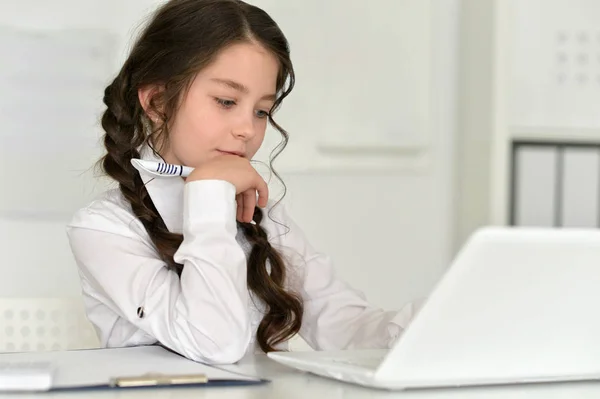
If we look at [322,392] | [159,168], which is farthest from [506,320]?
Answer: [159,168]

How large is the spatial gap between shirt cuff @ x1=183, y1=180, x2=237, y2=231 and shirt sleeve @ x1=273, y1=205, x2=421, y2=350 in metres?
0.32

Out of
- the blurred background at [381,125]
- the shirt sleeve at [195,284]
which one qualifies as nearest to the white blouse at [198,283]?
the shirt sleeve at [195,284]

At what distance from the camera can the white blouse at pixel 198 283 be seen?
1047 mm

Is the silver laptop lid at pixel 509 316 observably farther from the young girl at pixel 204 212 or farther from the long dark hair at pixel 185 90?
the long dark hair at pixel 185 90

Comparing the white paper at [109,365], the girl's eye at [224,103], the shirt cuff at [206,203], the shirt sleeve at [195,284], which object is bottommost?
the white paper at [109,365]

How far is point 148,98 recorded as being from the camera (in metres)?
1.38

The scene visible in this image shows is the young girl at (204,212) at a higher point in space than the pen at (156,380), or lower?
higher

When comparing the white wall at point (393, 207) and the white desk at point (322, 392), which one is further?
the white wall at point (393, 207)

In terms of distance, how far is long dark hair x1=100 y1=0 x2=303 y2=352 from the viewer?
4.33ft

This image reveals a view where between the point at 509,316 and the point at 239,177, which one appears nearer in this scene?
the point at 509,316

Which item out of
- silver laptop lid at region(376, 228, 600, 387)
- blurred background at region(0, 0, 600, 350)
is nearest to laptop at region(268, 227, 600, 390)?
silver laptop lid at region(376, 228, 600, 387)

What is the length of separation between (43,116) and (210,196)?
1.25m

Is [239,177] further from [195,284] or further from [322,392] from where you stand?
[322,392]

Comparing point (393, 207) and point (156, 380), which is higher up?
point (393, 207)
